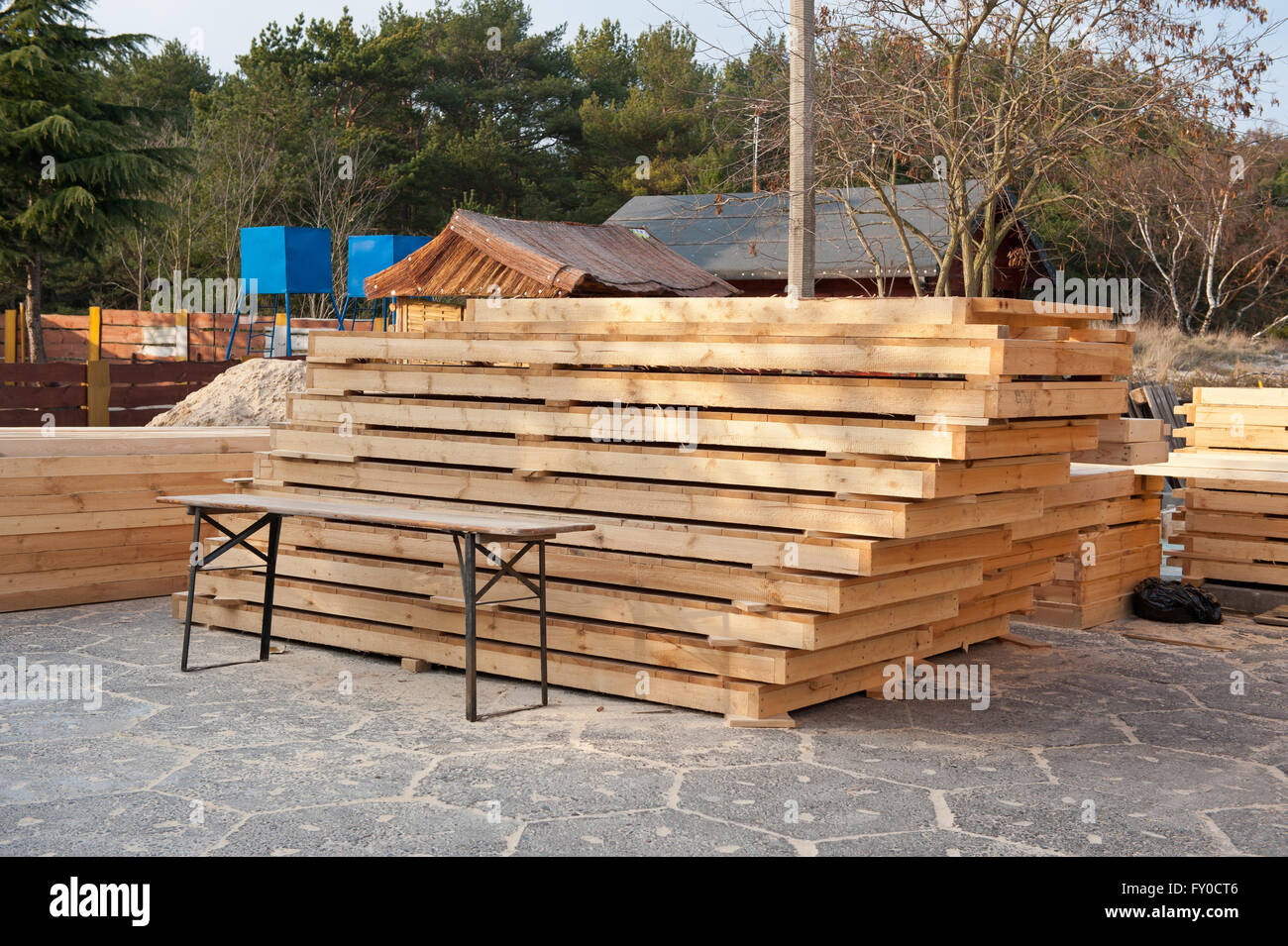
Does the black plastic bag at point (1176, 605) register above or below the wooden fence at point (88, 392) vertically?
below

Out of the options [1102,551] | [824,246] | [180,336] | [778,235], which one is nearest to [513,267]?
[778,235]

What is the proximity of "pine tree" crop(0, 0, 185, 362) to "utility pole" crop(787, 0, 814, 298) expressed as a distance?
19183mm

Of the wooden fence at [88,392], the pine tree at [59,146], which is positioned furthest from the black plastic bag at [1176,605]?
the pine tree at [59,146]

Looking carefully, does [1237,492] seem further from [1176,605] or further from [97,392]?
[97,392]

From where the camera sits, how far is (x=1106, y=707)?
720cm

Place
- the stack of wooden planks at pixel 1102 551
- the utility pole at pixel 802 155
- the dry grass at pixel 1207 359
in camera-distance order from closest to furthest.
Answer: the stack of wooden planks at pixel 1102 551
the utility pole at pixel 802 155
the dry grass at pixel 1207 359

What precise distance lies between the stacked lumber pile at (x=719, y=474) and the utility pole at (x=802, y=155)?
13.9ft

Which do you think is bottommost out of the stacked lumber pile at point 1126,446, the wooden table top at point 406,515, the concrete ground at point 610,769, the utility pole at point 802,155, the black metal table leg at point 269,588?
the concrete ground at point 610,769

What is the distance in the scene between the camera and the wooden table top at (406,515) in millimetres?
6426

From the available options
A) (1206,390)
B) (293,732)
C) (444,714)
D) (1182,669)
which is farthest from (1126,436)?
(293,732)

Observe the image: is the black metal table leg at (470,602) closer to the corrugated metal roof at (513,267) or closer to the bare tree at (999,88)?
the bare tree at (999,88)

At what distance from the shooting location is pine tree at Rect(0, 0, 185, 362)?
85.7ft

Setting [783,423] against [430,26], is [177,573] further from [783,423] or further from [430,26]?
[430,26]

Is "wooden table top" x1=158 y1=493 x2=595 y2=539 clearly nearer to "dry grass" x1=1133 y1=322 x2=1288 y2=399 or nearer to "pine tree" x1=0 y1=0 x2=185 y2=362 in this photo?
"pine tree" x1=0 y1=0 x2=185 y2=362
